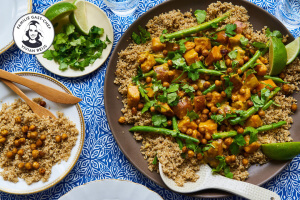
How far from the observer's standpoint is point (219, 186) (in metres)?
2.50

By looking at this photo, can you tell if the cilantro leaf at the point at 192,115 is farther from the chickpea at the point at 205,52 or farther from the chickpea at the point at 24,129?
the chickpea at the point at 24,129

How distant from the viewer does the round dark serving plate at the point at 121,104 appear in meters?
2.60

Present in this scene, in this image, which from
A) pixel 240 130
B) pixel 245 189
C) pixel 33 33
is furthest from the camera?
pixel 33 33

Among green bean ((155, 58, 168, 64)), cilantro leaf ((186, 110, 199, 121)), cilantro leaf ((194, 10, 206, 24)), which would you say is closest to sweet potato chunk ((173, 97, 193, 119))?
cilantro leaf ((186, 110, 199, 121))

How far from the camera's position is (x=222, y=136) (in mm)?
2553

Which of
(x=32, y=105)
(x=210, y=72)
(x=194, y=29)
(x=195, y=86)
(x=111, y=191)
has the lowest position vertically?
(x=111, y=191)

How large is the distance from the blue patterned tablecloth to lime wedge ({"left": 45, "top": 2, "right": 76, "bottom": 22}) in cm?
29

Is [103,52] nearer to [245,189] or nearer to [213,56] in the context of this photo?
[213,56]

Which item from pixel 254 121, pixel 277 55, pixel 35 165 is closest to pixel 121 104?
pixel 35 165

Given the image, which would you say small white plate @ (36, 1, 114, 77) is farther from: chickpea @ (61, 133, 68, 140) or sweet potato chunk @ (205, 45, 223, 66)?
sweet potato chunk @ (205, 45, 223, 66)

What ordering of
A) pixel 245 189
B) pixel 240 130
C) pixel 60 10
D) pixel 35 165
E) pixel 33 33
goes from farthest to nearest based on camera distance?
pixel 33 33 < pixel 60 10 < pixel 35 165 < pixel 240 130 < pixel 245 189

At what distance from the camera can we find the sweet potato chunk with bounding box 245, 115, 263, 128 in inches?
101

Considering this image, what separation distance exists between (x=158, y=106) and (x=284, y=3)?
156 centimetres

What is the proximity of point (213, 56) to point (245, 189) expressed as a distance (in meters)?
1.10
